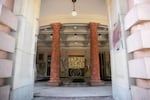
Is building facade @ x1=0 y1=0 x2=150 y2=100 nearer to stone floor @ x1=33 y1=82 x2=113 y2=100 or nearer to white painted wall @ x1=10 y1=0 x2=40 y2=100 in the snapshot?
white painted wall @ x1=10 y1=0 x2=40 y2=100

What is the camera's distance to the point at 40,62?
16.1 metres

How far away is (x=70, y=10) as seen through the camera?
793 centimetres

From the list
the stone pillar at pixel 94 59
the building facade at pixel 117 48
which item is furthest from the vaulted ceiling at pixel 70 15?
the building facade at pixel 117 48

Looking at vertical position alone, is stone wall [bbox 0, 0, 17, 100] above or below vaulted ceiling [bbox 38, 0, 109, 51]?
below

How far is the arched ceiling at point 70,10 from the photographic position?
7.22m

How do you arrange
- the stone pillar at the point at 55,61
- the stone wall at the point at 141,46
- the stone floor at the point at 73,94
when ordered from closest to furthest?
the stone wall at the point at 141,46
the stone floor at the point at 73,94
the stone pillar at the point at 55,61

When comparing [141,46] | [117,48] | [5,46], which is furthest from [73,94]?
[141,46]

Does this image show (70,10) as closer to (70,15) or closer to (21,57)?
(70,15)

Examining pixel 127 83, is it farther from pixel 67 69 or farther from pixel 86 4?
pixel 67 69

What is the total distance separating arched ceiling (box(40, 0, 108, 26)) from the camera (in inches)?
284

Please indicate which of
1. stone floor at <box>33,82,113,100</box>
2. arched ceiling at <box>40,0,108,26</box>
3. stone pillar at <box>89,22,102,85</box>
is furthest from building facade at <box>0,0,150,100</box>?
stone pillar at <box>89,22,102,85</box>

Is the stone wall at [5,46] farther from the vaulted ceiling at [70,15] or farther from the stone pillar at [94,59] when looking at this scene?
the stone pillar at [94,59]

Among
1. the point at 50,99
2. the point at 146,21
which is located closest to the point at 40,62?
the point at 50,99

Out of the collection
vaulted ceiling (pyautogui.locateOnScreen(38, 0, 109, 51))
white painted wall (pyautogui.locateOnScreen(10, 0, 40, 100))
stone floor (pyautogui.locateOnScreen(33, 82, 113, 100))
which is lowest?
stone floor (pyautogui.locateOnScreen(33, 82, 113, 100))
